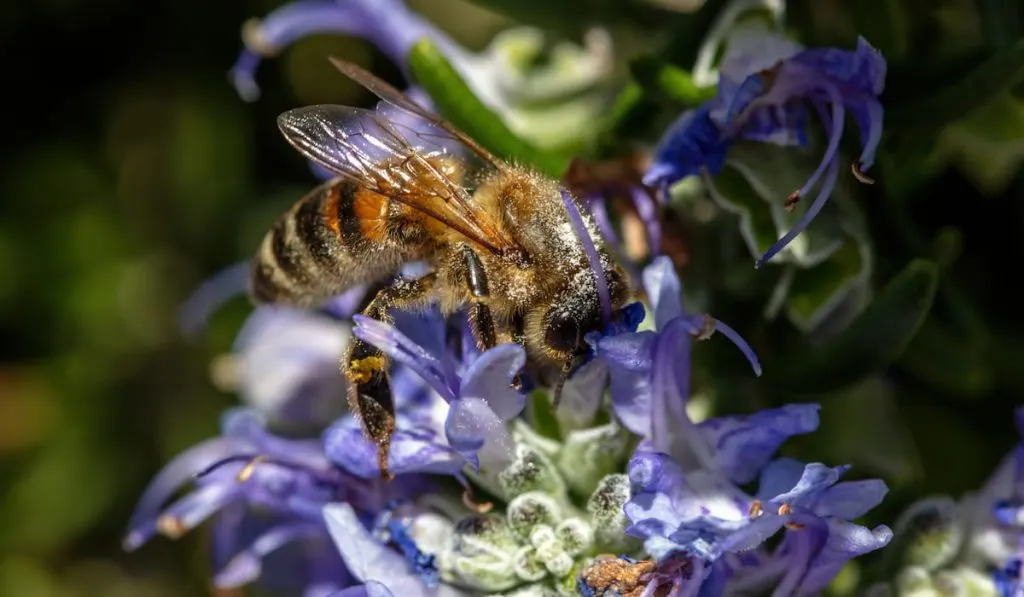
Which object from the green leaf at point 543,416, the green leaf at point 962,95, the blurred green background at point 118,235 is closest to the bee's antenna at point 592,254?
the green leaf at point 543,416

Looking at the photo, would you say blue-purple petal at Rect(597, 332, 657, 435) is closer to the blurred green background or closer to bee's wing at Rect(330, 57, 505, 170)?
bee's wing at Rect(330, 57, 505, 170)

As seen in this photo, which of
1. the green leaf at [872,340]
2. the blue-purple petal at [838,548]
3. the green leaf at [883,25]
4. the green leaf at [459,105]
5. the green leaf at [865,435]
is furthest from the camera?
the green leaf at [865,435]

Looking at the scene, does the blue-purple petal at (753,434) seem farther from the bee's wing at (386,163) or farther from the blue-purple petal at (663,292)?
the bee's wing at (386,163)

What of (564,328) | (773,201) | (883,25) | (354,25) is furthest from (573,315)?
(354,25)

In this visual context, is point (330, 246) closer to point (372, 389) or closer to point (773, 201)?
point (372, 389)

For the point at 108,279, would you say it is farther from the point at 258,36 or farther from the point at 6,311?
the point at 258,36
